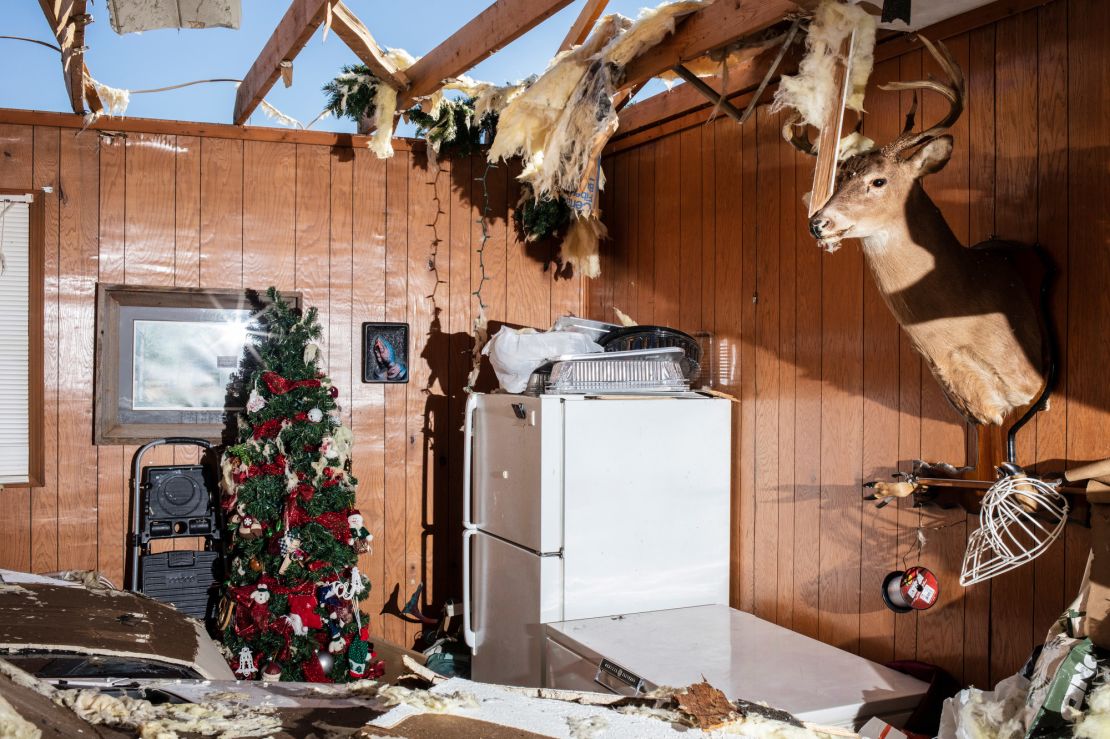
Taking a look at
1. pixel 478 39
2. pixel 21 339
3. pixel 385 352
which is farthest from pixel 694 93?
pixel 21 339

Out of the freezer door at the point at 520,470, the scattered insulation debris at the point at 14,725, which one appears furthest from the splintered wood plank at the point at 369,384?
the scattered insulation debris at the point at 14,725

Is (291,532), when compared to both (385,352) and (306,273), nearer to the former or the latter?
(385,352)

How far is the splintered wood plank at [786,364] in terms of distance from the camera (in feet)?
9.63

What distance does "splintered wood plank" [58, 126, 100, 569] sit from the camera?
358 cm

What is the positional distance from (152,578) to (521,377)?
5.72ft

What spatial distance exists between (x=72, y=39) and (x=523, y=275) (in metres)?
2.09

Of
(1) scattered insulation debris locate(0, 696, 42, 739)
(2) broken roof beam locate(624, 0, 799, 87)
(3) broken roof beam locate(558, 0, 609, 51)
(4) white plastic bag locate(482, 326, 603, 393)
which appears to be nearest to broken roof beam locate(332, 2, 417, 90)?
(3) broken roof beam locate(558, 0, 609, 51)

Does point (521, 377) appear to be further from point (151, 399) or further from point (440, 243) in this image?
point (151, 399)

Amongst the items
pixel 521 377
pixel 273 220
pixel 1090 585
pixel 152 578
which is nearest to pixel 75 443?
pixel 152 578

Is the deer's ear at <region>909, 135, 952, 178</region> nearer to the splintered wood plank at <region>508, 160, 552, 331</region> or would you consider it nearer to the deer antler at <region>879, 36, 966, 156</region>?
the deer antler at <region>879, 36, 966, 156</region>

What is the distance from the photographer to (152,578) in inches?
140

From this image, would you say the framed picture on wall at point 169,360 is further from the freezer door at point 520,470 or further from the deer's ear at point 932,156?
the deer's ear at point 932,156

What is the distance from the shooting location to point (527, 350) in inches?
124

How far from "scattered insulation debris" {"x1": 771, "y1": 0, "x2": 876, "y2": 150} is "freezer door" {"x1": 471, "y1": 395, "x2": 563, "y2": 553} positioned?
123cm
